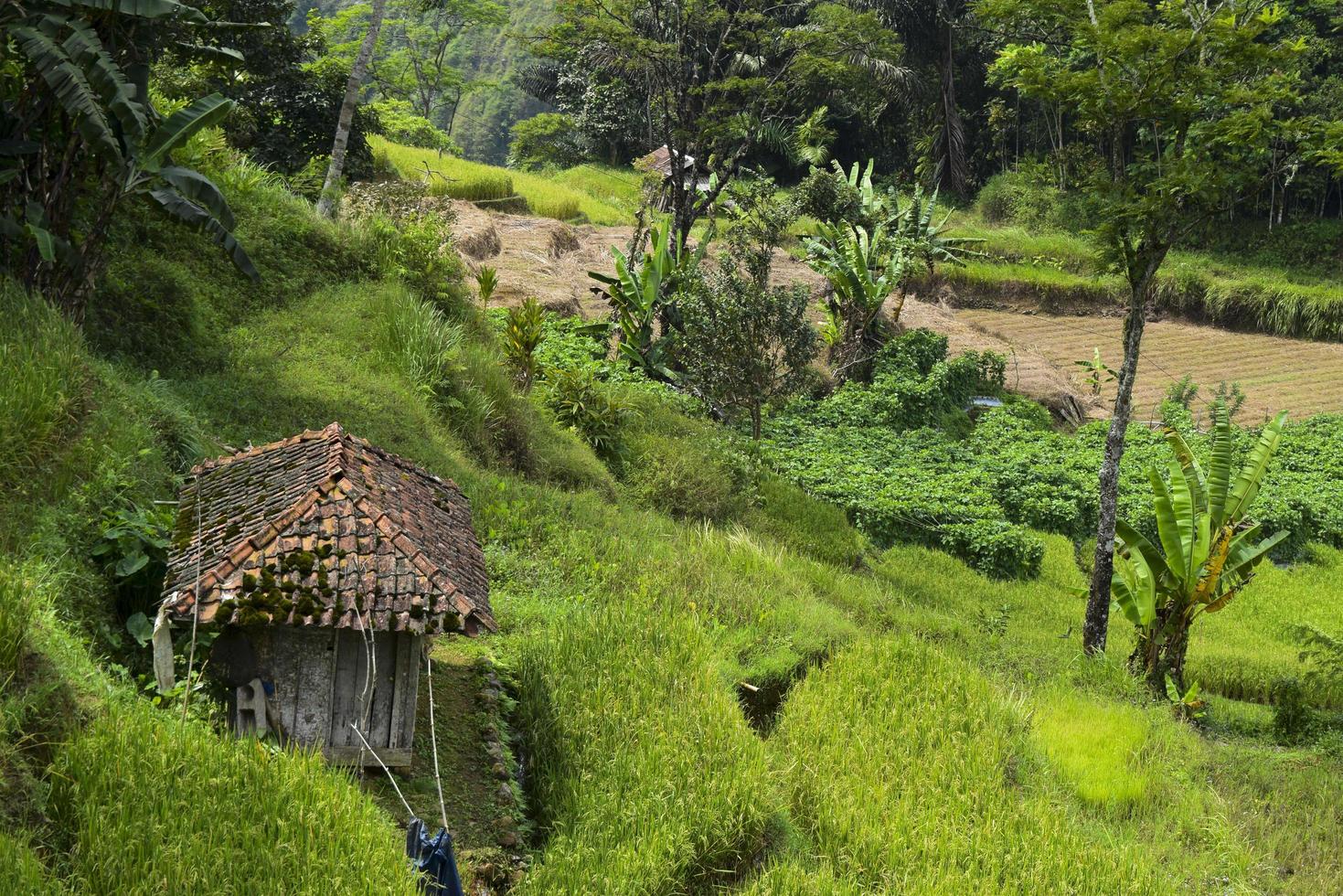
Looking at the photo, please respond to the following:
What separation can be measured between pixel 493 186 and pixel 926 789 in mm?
21436

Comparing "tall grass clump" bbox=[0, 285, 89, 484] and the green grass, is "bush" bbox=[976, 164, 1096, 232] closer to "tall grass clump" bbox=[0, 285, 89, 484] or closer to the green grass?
the green grass

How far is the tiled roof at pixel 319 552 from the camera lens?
5.39 meters

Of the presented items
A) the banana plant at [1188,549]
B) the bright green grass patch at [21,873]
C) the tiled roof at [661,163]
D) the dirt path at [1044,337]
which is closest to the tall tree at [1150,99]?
the banana plant at [1188,549]

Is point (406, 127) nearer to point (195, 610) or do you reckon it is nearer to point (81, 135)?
point (81, 135)

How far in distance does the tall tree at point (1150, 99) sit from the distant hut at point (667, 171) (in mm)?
9645

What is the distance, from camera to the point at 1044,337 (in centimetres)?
2898

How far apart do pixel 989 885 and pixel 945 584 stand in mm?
Answer: 8294

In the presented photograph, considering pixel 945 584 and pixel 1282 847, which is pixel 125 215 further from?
pixel 1282 847

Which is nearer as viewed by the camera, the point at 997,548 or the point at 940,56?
the point at 997,548

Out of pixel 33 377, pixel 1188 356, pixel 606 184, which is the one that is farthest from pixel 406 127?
pixel 33 377

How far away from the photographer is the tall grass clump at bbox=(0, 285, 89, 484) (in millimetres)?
6332

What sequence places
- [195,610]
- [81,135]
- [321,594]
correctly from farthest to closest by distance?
[81,135], [321,594], [195,610]

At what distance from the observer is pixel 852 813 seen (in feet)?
22.8

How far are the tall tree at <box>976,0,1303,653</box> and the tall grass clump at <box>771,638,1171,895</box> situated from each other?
358 centimetres
